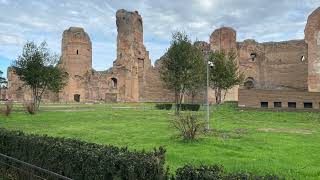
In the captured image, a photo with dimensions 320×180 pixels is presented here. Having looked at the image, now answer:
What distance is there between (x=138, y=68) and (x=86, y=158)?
182ft

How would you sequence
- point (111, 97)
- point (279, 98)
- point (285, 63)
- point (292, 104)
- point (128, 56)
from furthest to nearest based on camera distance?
point (111, 97) < point (128, 56) < point (285, 63) < point (279, 98) < point (292, 104)

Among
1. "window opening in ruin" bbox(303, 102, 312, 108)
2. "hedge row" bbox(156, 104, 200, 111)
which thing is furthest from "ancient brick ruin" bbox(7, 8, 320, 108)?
"window opening in ruin" bbox(303, 102, 312, 108)

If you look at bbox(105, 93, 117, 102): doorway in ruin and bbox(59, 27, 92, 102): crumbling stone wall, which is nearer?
bbox(105, 93, 117, 102): doorway in ruin

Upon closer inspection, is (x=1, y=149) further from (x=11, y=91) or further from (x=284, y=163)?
(x=11, y=91)

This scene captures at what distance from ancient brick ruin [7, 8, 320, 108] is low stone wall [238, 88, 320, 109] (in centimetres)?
1284

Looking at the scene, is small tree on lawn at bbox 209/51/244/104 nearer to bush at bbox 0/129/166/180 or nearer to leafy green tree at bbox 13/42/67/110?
leafy green tree at bbox 13/42/67/110

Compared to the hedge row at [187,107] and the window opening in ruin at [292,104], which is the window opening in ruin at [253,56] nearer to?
the window opening in ruin at [292,104]

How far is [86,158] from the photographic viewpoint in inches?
297

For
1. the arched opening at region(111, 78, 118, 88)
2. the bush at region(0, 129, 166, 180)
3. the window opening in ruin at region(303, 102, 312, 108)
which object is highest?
the arched opening at region(111, 78, 118, 88)

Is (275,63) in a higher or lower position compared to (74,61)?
lower

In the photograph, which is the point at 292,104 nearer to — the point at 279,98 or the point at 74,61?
the point at 279,98

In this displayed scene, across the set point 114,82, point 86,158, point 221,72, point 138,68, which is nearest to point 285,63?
point 221,72

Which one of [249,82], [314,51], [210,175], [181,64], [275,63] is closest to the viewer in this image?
[210,175]

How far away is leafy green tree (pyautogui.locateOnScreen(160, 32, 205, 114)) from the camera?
3238cm
